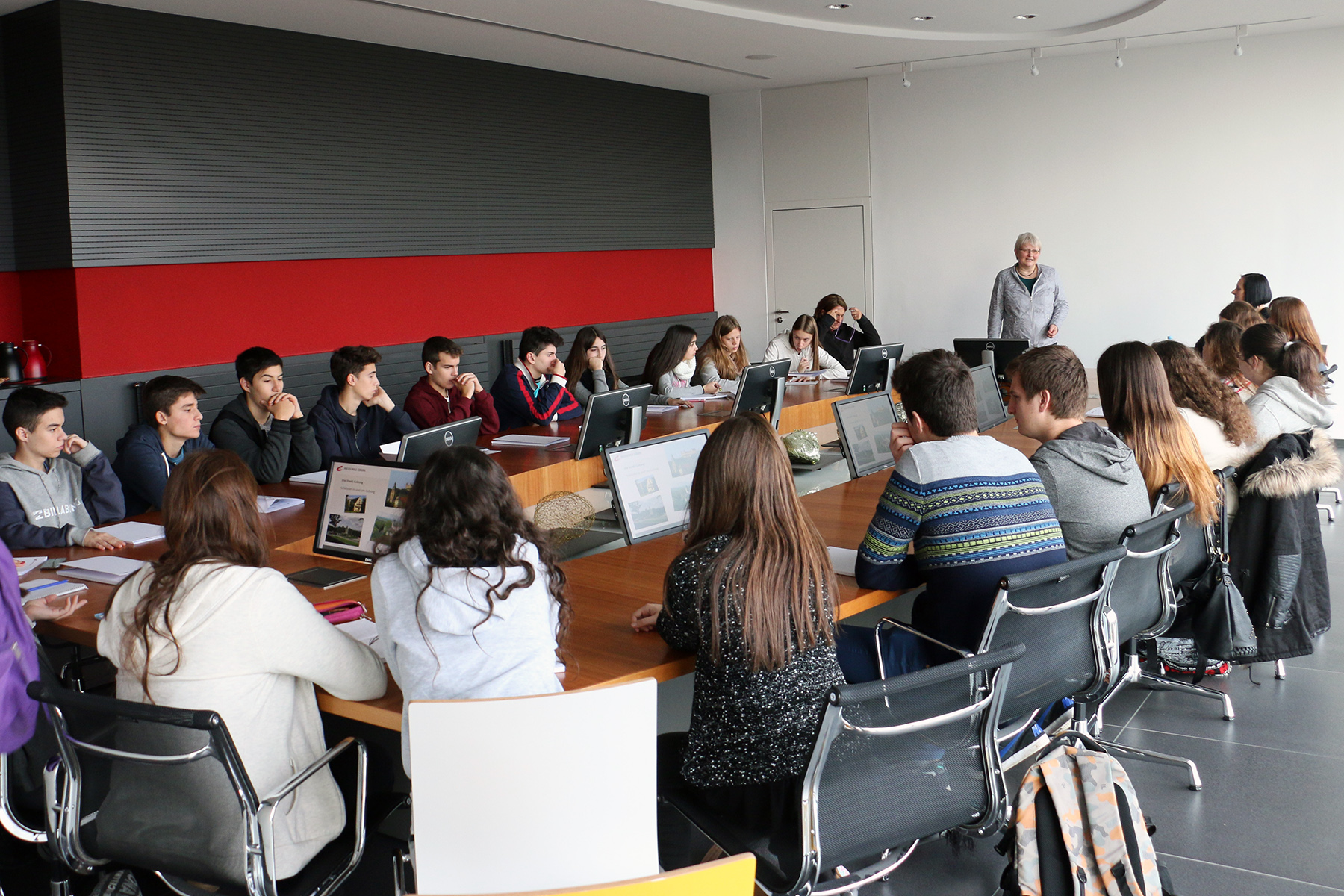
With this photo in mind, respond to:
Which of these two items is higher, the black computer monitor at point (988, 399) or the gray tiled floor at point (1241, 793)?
the black computer monitor at point (988, 399)

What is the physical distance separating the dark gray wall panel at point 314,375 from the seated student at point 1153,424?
384 cm

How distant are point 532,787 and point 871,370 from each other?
5.21 metres

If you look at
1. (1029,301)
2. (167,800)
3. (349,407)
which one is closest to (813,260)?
(1029,301)

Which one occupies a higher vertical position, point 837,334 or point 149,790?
point 837,334

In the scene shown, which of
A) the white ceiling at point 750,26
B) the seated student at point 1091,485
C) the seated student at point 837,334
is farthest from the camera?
the seated student at point 837,334

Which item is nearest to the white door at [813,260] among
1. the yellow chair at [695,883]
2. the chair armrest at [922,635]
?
the chair armrest at [922,635]

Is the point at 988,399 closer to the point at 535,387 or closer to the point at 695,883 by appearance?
the point at 535,387

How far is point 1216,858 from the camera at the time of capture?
107 inches

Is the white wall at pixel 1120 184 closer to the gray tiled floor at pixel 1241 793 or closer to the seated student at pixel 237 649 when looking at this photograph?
the gray tiled floor at pixel 1241 793

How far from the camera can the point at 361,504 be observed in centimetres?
329

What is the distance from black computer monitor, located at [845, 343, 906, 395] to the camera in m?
6.45

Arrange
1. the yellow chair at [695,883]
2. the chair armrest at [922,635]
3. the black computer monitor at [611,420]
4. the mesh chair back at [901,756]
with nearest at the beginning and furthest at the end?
the yellow chair at [695,883]
the mesh chair back at [901,756]
the chair armrest at [922,635]
the black computer monitor at [611,420]

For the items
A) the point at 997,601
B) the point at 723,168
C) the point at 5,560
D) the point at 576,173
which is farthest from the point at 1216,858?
the point at 723,168

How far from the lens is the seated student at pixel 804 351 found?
7637 millimetres
